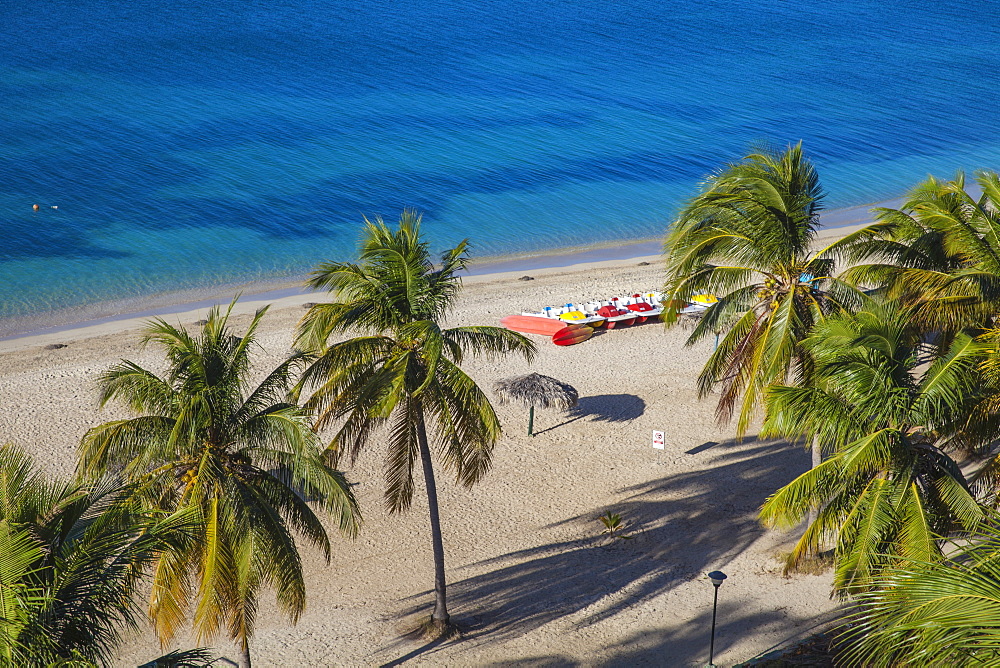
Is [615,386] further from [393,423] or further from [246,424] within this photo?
[246,424]

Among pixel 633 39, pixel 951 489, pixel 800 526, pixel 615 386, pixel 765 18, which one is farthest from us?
pixel 765 18

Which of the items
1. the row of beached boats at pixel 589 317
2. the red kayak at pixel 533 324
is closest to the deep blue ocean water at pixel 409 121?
the red kayak at pixel 533 324

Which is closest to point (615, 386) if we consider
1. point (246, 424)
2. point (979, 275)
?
point (979, 275)

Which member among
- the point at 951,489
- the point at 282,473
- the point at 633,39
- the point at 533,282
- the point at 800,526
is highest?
the point at 633,39

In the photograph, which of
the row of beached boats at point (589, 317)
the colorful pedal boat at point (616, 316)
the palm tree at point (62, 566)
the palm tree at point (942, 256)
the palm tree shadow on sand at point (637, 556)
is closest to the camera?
the palm tree at point (62, 566)

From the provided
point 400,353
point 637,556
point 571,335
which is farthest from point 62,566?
point 571,335

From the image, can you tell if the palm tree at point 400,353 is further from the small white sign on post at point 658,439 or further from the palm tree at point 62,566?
the small white sign on post at point 658,439

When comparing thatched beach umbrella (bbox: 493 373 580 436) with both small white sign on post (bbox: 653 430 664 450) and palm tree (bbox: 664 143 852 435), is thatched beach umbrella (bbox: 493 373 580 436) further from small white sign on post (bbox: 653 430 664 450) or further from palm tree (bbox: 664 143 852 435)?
palm tree (bbox: 664 143 852 435)
